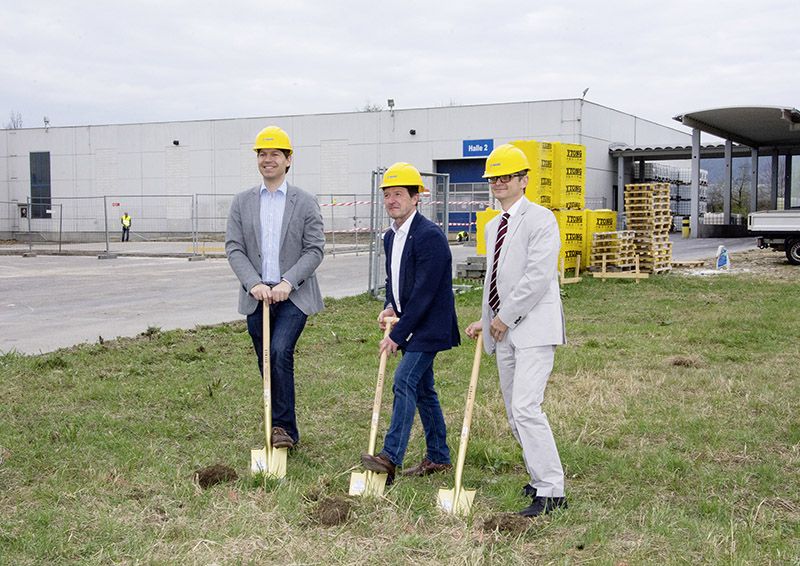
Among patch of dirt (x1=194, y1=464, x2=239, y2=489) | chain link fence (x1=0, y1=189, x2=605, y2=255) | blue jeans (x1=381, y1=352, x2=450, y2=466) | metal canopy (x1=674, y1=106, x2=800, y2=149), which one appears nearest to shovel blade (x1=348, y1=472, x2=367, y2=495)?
blue jeans (x1=381, y1=352, x2=450, y2=466)

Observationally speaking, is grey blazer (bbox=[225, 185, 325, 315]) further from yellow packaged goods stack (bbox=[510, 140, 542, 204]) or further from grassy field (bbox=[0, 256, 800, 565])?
yellow packaged goods stack (bbox=[510, 140, 542, 204])

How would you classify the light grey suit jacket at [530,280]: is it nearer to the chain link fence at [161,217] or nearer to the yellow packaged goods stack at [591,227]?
the yellow packaged goods stack at [591,227]

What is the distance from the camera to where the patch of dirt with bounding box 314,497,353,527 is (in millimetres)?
4441

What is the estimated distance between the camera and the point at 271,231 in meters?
Answer: 5.88

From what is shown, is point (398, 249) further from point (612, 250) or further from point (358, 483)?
point (612, 250)

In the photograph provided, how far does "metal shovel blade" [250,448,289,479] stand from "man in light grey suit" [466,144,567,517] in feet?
4.92

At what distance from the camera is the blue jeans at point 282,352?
19.0 ft

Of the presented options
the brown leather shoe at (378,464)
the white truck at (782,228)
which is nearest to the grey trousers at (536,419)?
the brown leather shoe at (378,464)

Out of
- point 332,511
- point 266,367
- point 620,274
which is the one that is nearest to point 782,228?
point 620,274

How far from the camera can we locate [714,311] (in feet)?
45.0

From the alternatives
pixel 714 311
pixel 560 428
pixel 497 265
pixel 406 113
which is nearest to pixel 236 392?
pixel 560 428

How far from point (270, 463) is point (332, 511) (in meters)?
1.00

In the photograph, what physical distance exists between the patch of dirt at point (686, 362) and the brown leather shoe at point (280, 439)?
4.90 meters

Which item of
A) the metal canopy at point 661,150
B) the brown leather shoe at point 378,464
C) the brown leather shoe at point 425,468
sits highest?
the metal canopy at point 661,150
